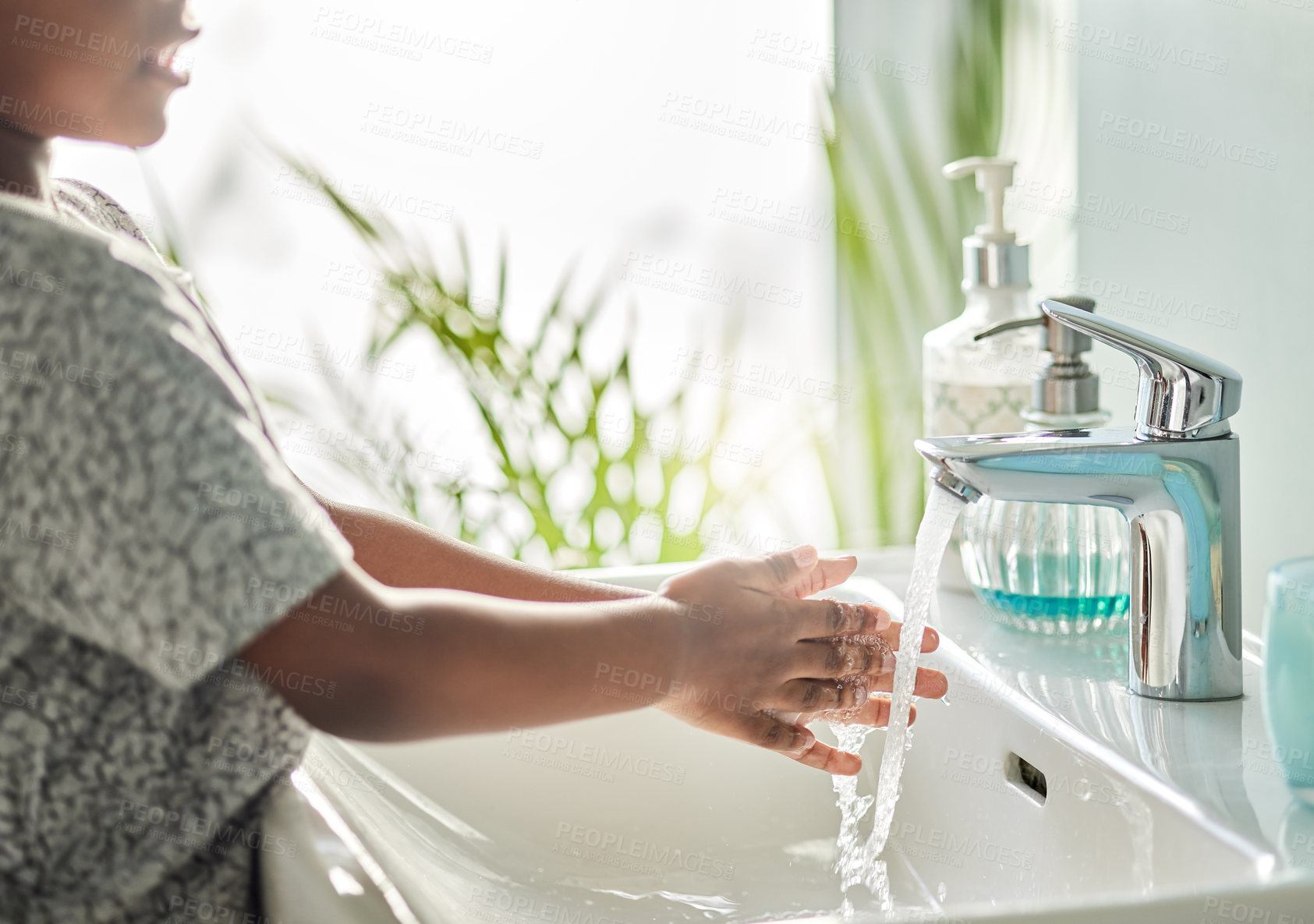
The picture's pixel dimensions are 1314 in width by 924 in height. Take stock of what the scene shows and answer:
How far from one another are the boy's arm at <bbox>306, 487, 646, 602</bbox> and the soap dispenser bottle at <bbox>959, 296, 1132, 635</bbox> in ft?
0.66

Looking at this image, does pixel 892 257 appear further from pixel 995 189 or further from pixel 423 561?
pixel 423 561

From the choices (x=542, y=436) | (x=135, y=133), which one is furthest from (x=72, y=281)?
(x=542, y=436)

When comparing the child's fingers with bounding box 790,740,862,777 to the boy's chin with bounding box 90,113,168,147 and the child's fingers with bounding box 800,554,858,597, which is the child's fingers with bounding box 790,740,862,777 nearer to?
the child's fingers with bounding box 800,554,858,597

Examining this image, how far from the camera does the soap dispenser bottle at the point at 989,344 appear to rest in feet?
2.43

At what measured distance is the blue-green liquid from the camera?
653 mm

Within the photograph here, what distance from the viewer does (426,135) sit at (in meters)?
1.34

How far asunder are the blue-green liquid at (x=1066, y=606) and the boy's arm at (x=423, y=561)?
0.68ft

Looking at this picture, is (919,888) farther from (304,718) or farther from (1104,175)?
(1104,175)

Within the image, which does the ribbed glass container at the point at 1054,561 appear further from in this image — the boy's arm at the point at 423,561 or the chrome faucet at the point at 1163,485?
the boy's arm at the point at 423,561

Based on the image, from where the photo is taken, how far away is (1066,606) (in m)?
0.65

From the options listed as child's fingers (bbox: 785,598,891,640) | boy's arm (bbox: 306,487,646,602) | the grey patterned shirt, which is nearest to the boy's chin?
the grey patterned shirt

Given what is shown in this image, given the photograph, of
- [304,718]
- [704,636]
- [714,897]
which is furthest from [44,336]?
[714,897]

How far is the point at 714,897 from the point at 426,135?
0.98 metres

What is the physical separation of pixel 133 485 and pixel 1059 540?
0.46 metres
